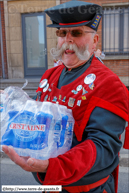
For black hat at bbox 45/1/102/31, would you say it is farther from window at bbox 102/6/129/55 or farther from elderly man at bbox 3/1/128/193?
window at bbox 102/6/129/55

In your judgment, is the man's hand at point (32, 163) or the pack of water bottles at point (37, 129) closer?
the man's hand at point (32, 163)

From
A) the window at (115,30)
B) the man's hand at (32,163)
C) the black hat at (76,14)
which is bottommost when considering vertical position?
the man's hand at (32,163)

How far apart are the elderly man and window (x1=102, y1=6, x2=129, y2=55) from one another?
21.1ft

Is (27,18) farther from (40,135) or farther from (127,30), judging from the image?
(40,135)

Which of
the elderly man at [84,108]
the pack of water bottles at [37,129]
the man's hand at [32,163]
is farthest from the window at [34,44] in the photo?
the man's hand at [32,163]

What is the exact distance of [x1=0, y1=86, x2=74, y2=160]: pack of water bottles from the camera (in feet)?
3.43

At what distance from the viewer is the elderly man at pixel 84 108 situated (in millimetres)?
924

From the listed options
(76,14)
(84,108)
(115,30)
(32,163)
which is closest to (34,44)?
(115,30)

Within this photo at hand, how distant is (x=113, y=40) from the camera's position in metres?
7.43

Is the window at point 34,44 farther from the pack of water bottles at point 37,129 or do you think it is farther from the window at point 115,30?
the pack of water bottles at point 37,129

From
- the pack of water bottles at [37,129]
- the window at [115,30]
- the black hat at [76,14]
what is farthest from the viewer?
the window at [115,30]

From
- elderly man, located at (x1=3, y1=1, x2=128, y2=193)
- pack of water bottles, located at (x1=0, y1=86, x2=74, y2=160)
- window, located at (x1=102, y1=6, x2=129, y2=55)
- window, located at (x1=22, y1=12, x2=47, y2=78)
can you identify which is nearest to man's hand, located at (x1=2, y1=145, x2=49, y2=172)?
elderly man, located at (x1=3, y1=1, x2=128, y2=193)

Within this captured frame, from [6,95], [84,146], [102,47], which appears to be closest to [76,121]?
[84,146]

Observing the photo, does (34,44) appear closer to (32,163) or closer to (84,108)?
(84,108)
